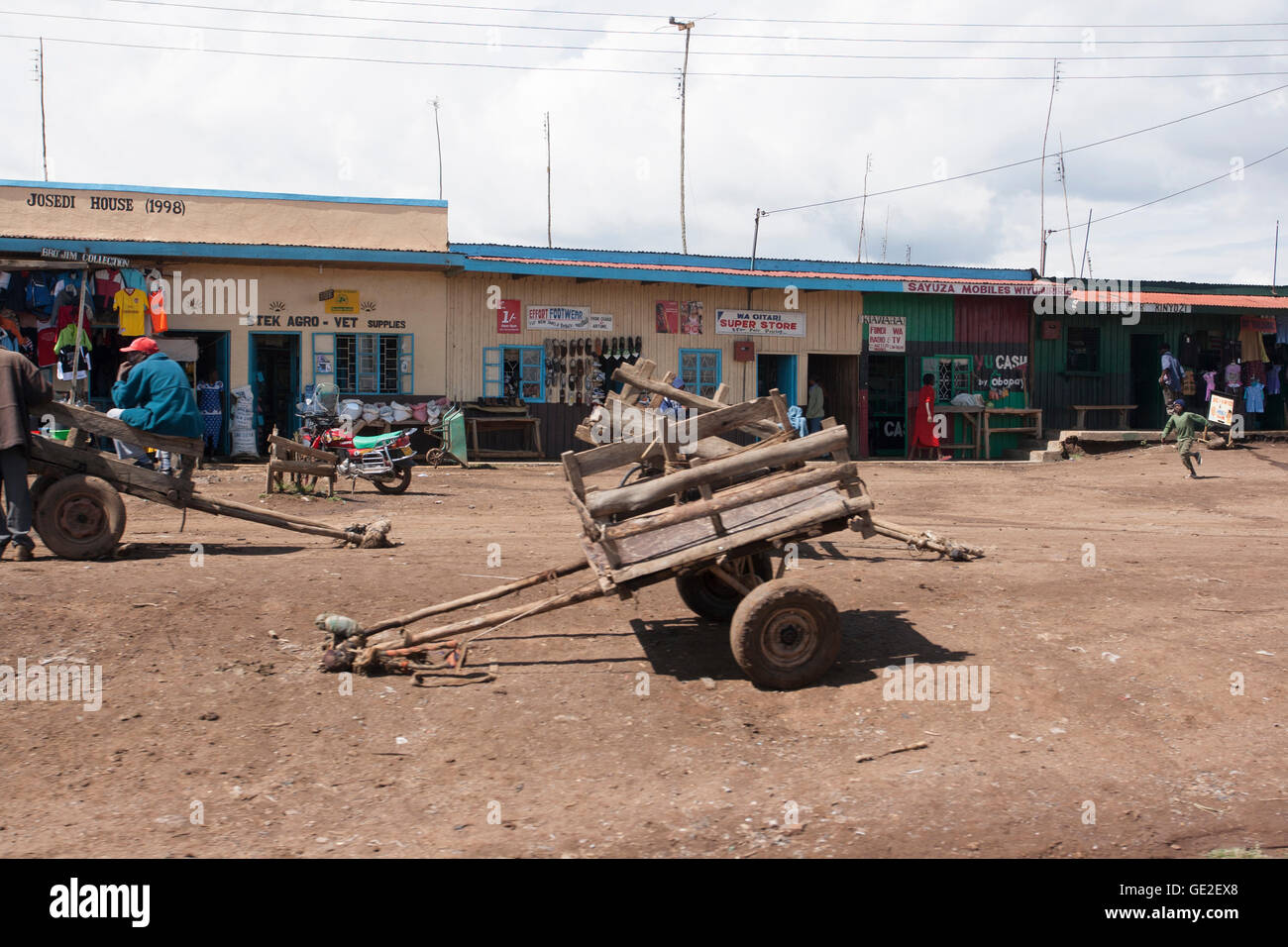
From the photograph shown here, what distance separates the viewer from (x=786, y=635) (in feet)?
20.0

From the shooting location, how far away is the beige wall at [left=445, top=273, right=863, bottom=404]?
809 inches

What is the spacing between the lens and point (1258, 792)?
4.80 m

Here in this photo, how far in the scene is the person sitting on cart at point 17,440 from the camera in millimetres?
7895

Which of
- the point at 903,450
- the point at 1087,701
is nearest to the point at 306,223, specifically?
the point at 903,450

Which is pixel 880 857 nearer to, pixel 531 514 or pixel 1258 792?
pixel 1258 792

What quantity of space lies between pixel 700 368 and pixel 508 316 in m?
4.30

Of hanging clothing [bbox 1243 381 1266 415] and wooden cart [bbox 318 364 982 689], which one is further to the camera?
hanging clothing [bbox 1243 381 1266 415]

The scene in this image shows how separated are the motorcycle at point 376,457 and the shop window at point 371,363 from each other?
4796 mm

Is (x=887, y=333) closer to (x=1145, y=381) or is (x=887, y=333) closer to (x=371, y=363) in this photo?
(x=1145, y=381)

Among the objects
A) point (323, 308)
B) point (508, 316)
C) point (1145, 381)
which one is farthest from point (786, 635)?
point (1145, 381)

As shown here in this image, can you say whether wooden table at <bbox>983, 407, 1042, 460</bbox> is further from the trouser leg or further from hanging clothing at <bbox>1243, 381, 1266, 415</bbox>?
the trouser leg

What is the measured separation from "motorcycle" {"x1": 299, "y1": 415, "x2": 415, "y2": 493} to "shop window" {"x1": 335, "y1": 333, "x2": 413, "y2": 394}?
15.7 feet

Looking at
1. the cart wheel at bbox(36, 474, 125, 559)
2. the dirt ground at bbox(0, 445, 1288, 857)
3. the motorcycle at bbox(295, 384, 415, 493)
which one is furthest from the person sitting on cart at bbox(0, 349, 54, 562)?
the motorcycle at bbox(295, 384, 415, 493)

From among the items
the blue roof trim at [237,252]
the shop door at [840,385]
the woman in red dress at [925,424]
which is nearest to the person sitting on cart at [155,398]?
the blue roof trim at [237,252]
